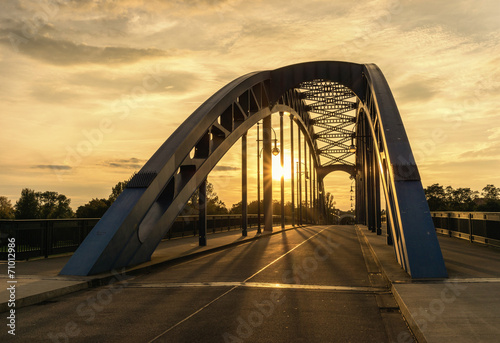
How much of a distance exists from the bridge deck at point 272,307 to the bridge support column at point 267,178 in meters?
21.1

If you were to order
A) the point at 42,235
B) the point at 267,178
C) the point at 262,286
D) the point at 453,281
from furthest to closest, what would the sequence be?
1. the point at 267,178
2. the point at 42,235
3. the point at 262,286
4. the point at 453,281

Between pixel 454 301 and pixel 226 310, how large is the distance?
3.48 m

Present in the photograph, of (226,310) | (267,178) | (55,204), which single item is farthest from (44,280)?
(55,204)

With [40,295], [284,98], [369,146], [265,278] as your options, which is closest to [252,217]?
[284,98]

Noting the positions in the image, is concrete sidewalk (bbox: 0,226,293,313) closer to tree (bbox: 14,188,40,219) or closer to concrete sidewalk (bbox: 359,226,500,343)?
concrete sidewalk (bbox: 359,226,500,343)

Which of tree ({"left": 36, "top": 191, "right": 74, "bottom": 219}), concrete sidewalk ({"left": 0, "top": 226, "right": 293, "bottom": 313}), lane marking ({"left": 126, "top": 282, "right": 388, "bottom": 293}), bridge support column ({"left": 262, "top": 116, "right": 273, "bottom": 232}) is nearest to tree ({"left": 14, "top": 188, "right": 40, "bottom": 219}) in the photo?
tree ({"left": 36, "top": 191, "right": 74, "bottom": 219})

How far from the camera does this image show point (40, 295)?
8.70 metres

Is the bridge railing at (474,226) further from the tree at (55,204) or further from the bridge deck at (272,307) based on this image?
the tree at (55,204)

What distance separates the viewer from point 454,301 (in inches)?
302

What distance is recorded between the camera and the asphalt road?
6242 mm

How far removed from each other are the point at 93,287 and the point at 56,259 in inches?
193

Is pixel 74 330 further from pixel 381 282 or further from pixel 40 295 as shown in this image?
pixel 381 282

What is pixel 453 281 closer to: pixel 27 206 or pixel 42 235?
pixel 42 235

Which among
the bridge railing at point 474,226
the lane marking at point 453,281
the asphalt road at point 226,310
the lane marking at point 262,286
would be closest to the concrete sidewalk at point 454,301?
the lane marking at point 453,281
